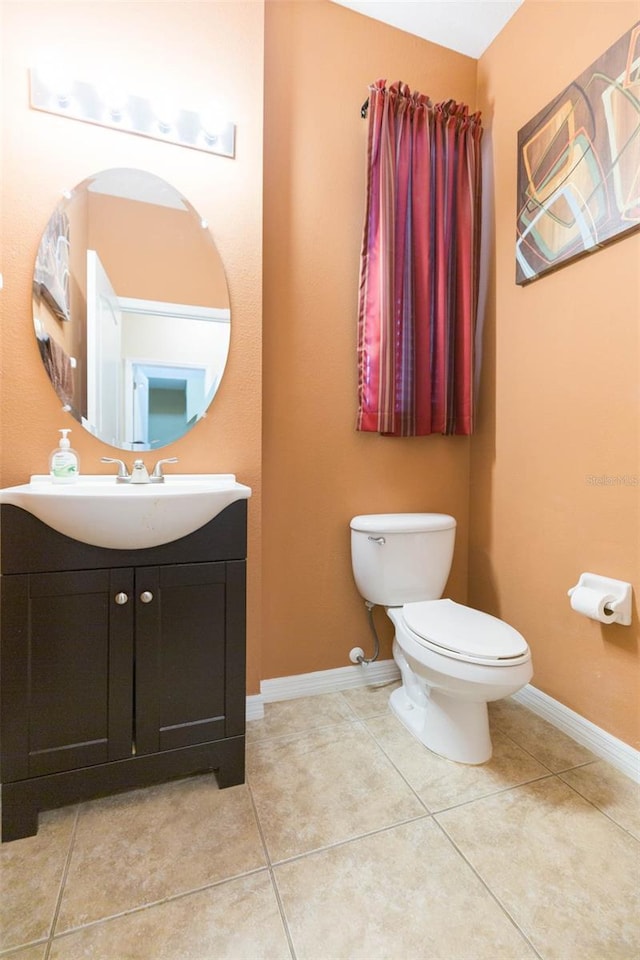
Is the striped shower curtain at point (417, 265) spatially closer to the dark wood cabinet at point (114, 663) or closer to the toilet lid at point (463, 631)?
the toilet lid at point (463, 631)

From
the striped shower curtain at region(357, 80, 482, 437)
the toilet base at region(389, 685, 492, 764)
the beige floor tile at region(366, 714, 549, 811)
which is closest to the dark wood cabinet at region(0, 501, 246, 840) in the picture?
the beige floor tile at region(366, 714, 549, 811)

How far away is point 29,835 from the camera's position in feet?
3.71

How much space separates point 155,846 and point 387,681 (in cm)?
109

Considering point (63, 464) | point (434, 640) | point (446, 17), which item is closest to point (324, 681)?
point (434, 640)

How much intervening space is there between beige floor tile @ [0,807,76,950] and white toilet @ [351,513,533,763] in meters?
1.05

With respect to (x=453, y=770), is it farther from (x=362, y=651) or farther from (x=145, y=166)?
(x=145, y=166)

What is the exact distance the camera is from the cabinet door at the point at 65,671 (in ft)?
3.61

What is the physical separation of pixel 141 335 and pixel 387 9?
5.41 feet

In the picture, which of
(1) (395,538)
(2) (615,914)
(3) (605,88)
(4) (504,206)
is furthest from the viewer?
(4) (504,206)

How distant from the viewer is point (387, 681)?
1.93m

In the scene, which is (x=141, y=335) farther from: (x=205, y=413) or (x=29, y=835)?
(x=29, y=835)

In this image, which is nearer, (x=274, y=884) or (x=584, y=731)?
(x=274, y=884)

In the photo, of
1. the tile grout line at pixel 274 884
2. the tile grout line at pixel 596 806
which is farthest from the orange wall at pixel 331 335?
the tile grout line at pixel 274 884

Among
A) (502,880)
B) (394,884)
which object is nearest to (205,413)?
(394,884)
